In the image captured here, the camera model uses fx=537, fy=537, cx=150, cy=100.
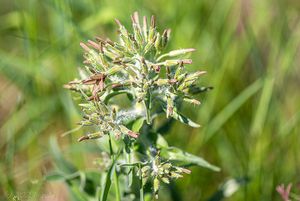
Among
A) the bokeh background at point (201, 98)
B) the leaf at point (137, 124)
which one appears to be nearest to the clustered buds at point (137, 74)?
the leaf at point (137, 124)

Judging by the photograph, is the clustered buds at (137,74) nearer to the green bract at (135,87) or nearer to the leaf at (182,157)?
the green bract at (135,87)

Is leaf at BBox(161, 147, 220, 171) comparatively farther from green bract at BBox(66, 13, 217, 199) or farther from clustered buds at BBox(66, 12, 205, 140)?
clustered buds at BBox(66, 12, 205, 140)

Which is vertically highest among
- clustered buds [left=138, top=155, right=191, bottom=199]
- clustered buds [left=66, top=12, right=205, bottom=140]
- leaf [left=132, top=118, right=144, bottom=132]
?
clustered buds [left=66, top=12, right=205, bottom=140]

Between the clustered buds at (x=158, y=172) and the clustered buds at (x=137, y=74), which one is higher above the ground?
the clustered buds at (x=137, y=74)

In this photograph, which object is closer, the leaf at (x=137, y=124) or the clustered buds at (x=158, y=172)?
the clustered buds at (x=158, y=172)

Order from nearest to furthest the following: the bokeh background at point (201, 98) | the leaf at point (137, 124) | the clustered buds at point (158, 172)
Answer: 1. the clustered buds at point (158, 172)
2. the leaf at point (137, 124)
3. the bokeh background at point (201, 98)

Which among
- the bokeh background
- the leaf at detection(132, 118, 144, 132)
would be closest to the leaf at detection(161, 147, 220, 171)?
the leaf at detection(132, 118, 144, 132)
